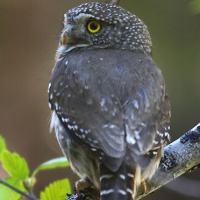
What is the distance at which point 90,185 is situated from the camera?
378cm

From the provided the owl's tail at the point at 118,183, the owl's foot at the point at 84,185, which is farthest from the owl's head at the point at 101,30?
the owl's tail at the point at 118,183

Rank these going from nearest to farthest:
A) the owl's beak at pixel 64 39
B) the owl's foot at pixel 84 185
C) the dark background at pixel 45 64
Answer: the owl's foot at pixel 84 185
the owl's beak at pixel 64 39
the dark background at pixel 45 64

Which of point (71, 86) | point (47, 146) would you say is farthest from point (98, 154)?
point (47, 146)

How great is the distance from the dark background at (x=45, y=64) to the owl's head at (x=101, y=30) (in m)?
2.02

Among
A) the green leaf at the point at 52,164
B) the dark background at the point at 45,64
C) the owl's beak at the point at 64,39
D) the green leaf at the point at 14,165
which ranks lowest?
the dark background at the point at 45,64

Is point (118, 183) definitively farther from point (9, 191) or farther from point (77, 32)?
point (77, 32)

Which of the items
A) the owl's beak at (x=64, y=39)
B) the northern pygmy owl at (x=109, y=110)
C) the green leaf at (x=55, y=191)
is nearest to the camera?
the green leaf at (x=55, y=191)

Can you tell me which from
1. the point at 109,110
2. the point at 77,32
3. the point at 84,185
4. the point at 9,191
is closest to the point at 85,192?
the point at 84,185

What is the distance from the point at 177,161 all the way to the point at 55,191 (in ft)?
4.14

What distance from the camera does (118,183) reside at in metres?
3.28

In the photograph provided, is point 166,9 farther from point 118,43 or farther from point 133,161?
point 133,161

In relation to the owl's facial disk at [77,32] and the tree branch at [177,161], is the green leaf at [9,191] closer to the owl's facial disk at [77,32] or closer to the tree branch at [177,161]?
the tree branch at [177,161]

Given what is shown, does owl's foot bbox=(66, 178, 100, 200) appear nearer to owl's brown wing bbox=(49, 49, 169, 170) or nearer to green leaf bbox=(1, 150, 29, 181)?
owl's brown wing bbox=(49, 49, 169, 170)

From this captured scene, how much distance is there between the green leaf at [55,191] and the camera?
293cm
